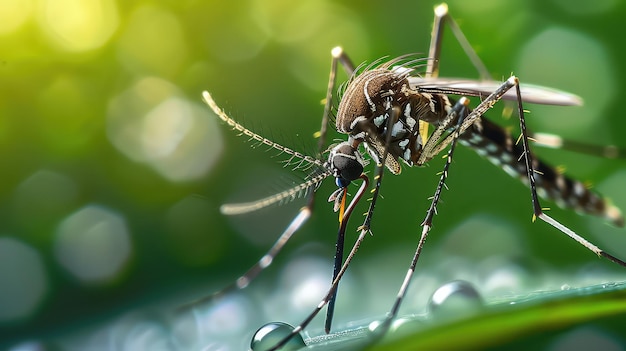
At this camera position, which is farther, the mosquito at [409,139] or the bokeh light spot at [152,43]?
the bokeh light spot at [152,43]

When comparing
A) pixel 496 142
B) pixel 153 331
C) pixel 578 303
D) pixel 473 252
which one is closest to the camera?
pixel 578 303

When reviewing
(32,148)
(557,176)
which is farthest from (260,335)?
(557,176)

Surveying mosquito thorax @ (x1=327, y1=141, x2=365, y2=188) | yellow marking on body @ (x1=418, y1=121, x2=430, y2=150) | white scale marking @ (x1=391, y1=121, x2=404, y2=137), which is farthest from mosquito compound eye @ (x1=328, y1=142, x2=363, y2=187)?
yellow marking on body @ (x1=418, y1=121, x2=430, y2=150)

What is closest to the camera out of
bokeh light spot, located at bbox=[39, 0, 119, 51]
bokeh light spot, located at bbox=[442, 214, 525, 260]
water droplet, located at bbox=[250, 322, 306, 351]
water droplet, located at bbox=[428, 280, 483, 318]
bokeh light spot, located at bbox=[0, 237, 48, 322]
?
water droplet, located at bbox=[428, 280, 483, 318]

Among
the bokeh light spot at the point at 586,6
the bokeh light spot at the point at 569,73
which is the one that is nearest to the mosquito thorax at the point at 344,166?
the bokeh light spot at the point at 569,73

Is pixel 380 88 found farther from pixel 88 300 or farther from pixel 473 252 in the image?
pixel 88 300

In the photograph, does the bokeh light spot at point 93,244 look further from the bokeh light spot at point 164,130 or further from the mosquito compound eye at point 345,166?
the mosquito compound eye at point 345,166

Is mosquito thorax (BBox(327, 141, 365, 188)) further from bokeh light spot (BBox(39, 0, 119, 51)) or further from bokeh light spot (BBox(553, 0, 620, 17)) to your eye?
bokeh light spot (BBox(553, 0, 620, 17))
